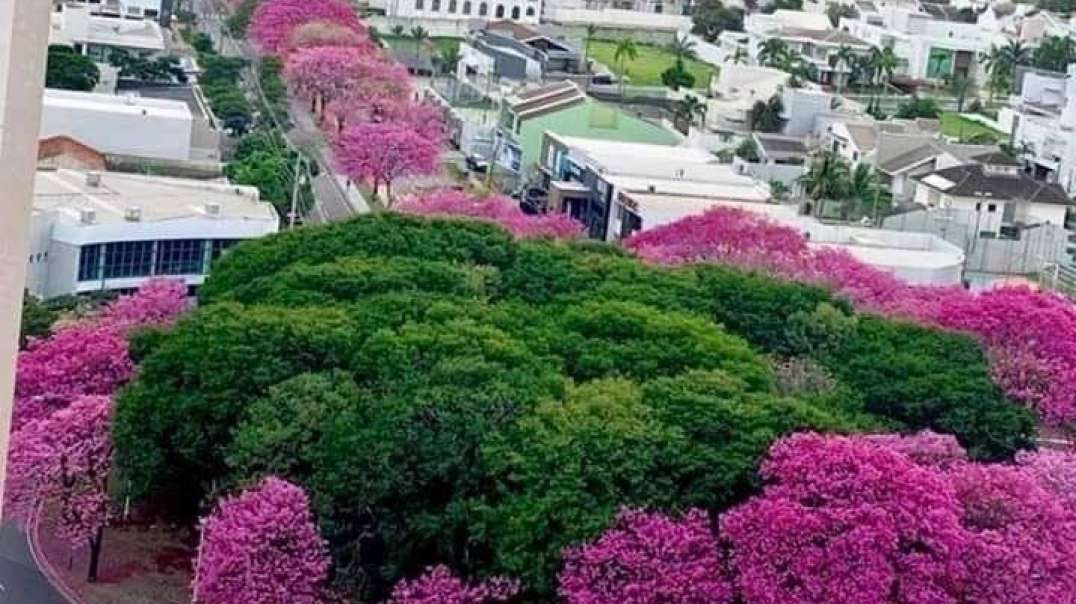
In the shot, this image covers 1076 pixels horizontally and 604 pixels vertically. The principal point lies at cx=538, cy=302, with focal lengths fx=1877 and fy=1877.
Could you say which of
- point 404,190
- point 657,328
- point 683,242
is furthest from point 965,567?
point 404,190

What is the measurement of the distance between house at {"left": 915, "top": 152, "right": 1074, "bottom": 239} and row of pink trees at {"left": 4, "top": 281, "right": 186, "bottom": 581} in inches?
751

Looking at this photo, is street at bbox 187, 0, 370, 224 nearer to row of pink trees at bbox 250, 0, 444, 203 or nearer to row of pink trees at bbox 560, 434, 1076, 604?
row of pink trees at bbox 250, 0, 444, 203

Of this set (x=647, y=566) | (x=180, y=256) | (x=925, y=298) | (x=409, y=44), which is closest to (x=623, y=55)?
(x=409, y=44)

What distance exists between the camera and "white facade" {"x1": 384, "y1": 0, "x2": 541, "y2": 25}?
56125 millimetres

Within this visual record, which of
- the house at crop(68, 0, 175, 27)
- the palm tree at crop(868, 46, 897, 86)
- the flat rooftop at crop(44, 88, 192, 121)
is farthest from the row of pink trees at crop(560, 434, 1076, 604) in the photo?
the palm tree at crop(868, 46, 897, 86)

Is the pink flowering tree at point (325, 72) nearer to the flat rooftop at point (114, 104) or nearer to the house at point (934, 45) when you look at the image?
the flat rooftop at point (114, 104)

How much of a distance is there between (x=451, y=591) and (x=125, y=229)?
36.7 feet

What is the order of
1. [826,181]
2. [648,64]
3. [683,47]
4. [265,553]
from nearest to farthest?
[265,553] → [826,181] → [648,64] → [683,47]

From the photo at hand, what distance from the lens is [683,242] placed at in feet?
85.9

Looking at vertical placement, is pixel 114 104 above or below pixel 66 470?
above

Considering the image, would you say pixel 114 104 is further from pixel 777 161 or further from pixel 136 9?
pixel 136 9

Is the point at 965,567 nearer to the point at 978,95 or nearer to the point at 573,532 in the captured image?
the point at 573,532

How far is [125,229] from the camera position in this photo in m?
24.7

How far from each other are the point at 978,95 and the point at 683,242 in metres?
30.3
